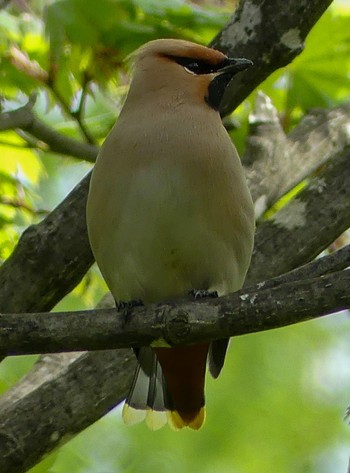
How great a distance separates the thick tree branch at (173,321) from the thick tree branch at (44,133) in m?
1.20

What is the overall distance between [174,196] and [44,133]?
926 millimetres

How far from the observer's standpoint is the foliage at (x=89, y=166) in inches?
183

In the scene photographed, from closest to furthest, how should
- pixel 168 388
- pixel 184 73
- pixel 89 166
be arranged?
1. pixel 184 73
2. pixel 168 388
3. pixel 89 166

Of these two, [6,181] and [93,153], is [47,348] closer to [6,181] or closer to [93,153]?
[93,153]

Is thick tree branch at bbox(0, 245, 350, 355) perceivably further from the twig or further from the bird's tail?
the twig

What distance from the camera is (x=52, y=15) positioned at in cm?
445

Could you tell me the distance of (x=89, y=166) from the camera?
5.99 meters

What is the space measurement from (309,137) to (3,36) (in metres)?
1.38

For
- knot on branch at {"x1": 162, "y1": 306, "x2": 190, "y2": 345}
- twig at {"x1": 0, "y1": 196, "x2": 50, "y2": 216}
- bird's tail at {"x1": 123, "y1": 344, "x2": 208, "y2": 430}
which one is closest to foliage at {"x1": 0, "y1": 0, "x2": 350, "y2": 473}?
twig at {"x1": 0, "y1": 196, "x2": 50, "y2": 216}

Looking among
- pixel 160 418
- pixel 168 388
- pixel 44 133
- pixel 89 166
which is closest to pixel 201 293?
pixel 168 388

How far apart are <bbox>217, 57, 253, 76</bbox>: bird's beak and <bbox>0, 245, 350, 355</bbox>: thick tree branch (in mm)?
1074

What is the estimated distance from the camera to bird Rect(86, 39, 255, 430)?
3893 mm

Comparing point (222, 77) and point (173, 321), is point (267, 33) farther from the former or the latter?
point (173, 321)

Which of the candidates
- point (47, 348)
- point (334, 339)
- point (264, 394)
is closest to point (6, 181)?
point (47, 348)
